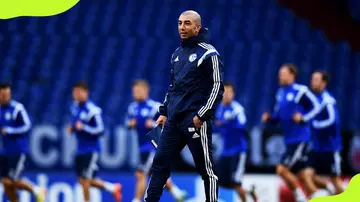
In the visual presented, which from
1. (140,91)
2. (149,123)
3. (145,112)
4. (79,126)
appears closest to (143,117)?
(145,112)

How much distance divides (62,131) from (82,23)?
14.0 feet

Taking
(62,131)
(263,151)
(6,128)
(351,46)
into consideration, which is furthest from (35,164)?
(351,46)

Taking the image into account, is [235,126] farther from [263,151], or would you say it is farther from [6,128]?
[6,128]

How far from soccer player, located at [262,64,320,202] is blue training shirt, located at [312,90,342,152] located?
32cm

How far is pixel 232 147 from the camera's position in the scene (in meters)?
12.9

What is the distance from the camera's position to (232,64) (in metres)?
17.3

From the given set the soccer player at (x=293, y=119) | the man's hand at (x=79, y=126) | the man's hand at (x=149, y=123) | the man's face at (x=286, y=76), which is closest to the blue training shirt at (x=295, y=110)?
the soccer player at (x=293, y=119)

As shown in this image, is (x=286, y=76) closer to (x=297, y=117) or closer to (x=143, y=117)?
(x=297, y=117)

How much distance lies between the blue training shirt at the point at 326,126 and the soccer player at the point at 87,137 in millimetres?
3151

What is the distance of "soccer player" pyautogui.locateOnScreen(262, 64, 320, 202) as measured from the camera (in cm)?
1216

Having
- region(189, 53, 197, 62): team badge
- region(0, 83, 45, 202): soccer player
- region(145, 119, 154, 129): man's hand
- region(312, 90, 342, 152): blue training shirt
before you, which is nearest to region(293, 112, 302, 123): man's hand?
region(312, 90, 342, 152): blue training shirt

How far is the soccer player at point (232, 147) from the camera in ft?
42.1

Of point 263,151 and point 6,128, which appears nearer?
point 6,128

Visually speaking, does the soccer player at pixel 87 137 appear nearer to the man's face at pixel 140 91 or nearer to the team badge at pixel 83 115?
the team badge at pixel 83 115
